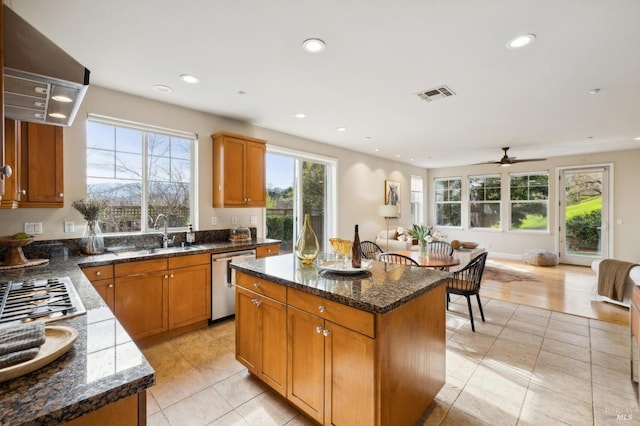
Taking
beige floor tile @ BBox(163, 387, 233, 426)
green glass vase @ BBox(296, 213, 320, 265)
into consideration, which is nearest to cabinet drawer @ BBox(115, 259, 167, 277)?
beige floor tile @ BBox(163, 387, 233, 426)

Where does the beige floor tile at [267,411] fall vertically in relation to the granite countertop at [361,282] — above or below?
below

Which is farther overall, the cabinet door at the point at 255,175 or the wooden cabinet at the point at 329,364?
the cabinet door at the point at 255,175

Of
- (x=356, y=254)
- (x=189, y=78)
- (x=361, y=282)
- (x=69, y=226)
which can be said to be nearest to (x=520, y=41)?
(x=356, y=254)

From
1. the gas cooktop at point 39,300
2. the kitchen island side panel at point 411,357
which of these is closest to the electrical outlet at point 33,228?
the gas cooktop at point 39,300

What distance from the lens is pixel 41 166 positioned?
8.61 feet

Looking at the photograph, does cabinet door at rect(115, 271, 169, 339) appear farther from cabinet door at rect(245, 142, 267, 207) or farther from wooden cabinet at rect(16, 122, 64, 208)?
cabinet door at rect(245, 142, 267, 207)

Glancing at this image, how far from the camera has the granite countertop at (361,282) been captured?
5.08ft

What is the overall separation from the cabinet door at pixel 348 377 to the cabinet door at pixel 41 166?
2.82 m

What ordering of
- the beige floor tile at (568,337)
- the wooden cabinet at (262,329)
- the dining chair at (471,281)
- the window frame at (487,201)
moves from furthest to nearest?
the window frame at (487,201) < the dining chair at (471,281) < the beige floor tile at (568,337) < the wooden cabinet at (262,329)

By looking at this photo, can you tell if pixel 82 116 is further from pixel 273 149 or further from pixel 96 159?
pixel 273 149

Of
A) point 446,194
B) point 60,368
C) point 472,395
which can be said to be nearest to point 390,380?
point 472,395

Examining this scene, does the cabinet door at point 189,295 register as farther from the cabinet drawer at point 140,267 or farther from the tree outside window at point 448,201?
the tree outside window at point 448,201

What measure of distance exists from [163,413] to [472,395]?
222 centimetres

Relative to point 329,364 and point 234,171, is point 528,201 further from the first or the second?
point 329,364
